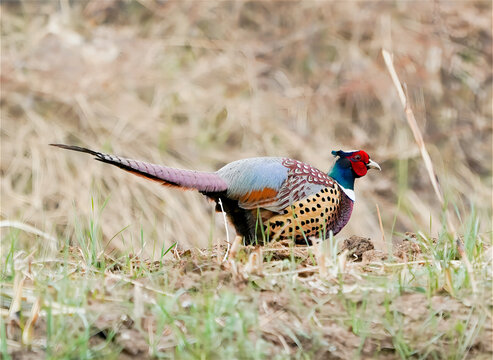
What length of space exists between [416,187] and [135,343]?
546cm

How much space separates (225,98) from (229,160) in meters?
0.68

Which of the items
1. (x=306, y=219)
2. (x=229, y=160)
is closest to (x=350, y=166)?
(x=306, y=219)

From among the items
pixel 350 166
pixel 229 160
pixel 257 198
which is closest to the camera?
pixel 257 198

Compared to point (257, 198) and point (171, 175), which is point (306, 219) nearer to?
point (257, 198)

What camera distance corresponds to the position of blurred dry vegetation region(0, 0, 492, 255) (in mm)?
5980

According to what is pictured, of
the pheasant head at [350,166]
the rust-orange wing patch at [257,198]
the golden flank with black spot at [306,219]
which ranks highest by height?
the pheasant head at [350,166]

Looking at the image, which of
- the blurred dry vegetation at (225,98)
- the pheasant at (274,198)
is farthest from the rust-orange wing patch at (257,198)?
the blurred dry vegetation at (225,98)

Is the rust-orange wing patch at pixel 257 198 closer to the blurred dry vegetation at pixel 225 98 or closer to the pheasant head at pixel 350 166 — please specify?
the pheasant head at pixel 350 166

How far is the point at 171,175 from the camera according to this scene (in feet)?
10.4

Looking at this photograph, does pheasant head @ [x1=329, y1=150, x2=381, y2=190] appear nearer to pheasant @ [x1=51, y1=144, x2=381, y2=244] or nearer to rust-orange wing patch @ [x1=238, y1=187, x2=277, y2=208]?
pheasant @ [x1=51, y1=144, x2=381, y2=244]

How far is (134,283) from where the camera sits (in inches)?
100

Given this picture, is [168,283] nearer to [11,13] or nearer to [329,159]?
[329,159]

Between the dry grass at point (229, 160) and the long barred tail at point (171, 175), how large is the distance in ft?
0.78

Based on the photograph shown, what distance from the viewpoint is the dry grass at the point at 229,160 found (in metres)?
→ 2.34
